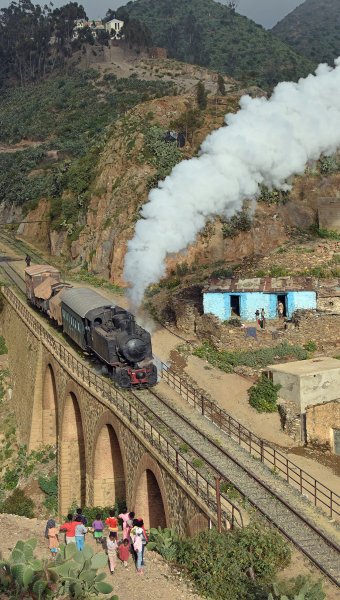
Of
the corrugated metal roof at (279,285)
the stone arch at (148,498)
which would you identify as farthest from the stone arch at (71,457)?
the corrugated metal roof at (279,285)

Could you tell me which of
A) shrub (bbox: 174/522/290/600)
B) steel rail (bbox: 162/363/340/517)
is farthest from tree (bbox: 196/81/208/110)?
shrub (bbox: 174/522/290/600)

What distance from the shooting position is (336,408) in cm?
3075

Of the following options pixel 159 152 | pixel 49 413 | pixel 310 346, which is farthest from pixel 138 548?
pixel 159 152

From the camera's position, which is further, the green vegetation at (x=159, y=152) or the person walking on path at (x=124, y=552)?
the green vegetation at (x=159, y=152)

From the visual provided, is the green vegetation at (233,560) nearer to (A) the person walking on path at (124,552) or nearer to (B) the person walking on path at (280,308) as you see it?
(A) the person walking on path at (124,552)

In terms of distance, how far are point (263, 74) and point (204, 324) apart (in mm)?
91362

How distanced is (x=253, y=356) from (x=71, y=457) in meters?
10.7

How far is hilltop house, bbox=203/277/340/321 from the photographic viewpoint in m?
39.3

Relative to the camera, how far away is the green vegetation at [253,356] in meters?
36.2

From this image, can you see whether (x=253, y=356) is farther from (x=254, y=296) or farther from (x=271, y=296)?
(x=271, y=296)

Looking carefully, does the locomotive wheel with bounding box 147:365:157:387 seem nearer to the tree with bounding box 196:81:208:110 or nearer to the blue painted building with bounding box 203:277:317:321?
the blue painted building with bounding box 203:277:317:321

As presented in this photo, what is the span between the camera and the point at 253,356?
36562 millimetres

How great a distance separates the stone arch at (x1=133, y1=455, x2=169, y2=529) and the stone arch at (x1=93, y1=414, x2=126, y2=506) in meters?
4.30

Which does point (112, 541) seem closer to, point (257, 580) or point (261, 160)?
point (257, 580)
